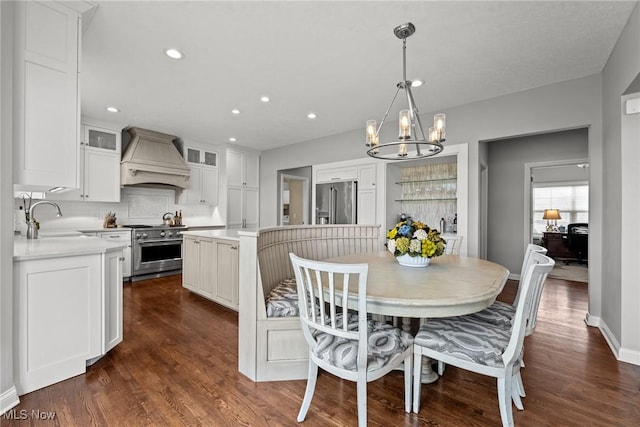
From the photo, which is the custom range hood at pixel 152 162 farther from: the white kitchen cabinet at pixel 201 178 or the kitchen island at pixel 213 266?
the kitchen island at pixel 213 266

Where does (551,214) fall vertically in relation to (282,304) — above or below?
above

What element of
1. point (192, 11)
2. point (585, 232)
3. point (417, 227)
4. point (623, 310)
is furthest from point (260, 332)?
point (585, 232)

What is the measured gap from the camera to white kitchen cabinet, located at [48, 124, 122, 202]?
446cm

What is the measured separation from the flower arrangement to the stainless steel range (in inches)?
169

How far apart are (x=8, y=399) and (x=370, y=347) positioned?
205 cm

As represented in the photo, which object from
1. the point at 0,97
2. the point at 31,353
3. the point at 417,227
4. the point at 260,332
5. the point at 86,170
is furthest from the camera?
the point at 86,170

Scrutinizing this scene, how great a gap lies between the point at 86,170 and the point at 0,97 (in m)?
3.30

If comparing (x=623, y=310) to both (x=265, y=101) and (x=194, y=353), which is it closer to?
(x=194, y=353)

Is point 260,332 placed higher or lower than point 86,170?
lower

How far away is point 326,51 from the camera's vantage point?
257 cm

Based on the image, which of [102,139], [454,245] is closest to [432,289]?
[454,245]

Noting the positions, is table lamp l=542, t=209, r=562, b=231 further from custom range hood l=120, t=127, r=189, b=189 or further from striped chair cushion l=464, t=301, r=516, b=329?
custom range hood l=120, t=127, r=189, b=189

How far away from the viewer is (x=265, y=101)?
3.77m

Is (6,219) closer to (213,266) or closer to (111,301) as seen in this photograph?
(111,301)
